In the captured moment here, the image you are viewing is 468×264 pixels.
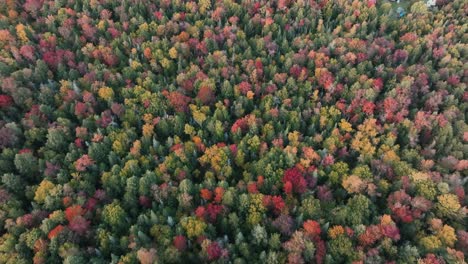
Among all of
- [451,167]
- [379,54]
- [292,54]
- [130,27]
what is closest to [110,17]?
[130,27]

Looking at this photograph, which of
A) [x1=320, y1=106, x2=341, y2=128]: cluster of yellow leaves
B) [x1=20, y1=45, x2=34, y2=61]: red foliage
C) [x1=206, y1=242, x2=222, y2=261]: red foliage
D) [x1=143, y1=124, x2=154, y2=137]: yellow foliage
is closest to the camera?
[x1=206, y1=242, x2=222, y2=261]: red foliage

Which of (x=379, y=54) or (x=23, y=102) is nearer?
(x=23, y=102)

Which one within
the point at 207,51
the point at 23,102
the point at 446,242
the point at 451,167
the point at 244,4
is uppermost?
the point at 244,4

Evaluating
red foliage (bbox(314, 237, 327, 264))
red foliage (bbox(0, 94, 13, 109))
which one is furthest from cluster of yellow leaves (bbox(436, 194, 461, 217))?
red foliage (bbox(0, 94, 13, 109))

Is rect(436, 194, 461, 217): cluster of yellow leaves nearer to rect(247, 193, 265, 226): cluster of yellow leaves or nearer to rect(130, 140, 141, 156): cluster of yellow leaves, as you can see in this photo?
rect(247, 193, 265, 226): cluster of yellow leaves

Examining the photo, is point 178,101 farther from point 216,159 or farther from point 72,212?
point 72,212

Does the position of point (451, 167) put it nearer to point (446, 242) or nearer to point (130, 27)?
point (446, 242)
